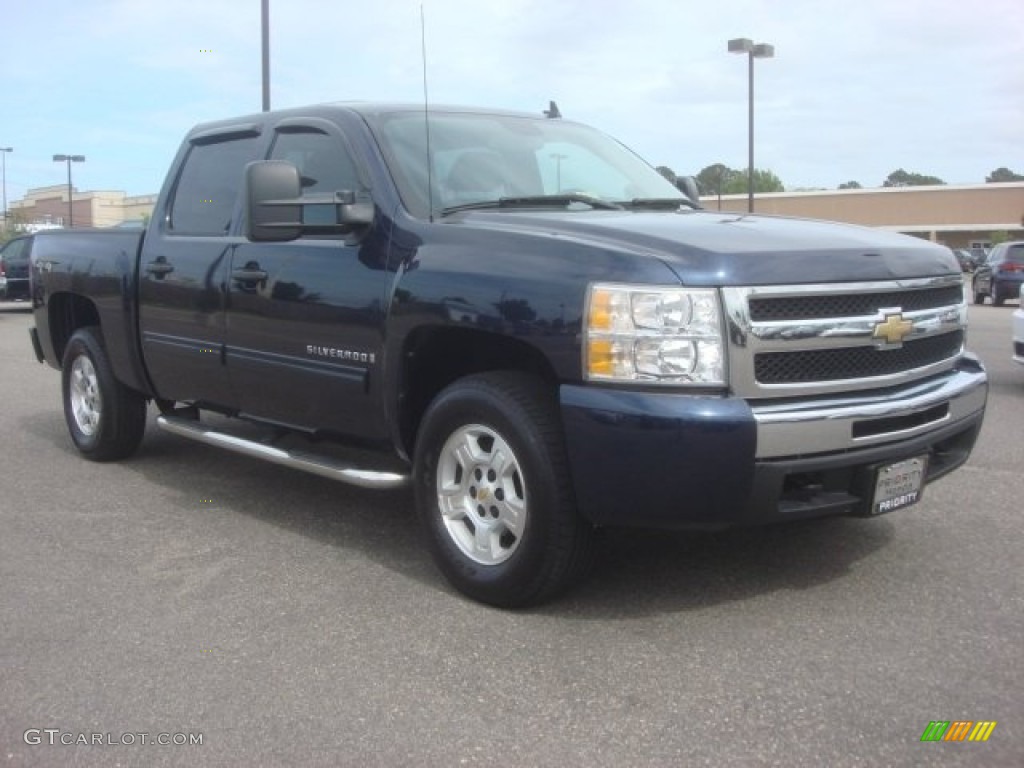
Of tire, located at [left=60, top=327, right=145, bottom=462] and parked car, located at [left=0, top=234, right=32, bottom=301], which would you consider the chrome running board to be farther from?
parked car, located at [left=0, top=234, right=32, bottom=301]

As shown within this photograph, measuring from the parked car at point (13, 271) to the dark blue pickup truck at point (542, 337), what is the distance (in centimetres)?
1857

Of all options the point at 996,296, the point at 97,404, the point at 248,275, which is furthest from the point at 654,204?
the point at 996,296

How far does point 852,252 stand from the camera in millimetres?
3887

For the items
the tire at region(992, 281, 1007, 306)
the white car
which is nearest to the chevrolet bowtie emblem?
the white car

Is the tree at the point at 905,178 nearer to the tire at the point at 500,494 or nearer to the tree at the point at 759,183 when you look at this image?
the tree at the point at 759,183

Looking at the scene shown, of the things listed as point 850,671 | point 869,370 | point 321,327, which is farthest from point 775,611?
point 321,327

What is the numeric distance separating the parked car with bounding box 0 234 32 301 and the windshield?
775 inches

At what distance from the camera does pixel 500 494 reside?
402 cm

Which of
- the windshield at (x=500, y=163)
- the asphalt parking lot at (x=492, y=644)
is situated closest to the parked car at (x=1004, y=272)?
the asphalt parking lot at (x=492, y=644)

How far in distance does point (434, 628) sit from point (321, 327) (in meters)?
1.54

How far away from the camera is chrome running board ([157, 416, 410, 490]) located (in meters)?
4.44

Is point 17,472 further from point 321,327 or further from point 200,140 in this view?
point 321,327

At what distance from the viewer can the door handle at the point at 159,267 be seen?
579cm

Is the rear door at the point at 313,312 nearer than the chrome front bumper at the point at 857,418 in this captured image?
No
